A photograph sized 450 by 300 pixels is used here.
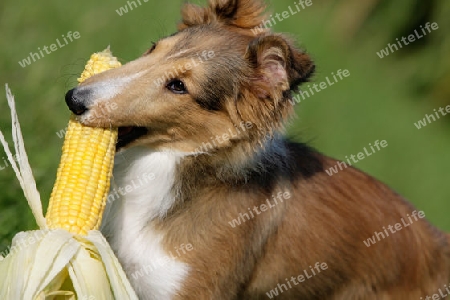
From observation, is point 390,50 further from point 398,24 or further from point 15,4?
point 15,4

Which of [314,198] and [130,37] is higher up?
[130,37]

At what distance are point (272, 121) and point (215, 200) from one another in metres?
0.63

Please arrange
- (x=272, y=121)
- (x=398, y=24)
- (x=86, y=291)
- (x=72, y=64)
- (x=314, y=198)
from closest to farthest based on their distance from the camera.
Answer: (x=86, y=291)
(x=272, y=121)
(x=314, y=198)
(x=72, y=64)
(x=398, y=24)

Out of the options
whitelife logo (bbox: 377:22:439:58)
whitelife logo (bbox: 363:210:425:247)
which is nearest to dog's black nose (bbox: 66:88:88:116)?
whitelife logo (bbox: 363:210:425:247)

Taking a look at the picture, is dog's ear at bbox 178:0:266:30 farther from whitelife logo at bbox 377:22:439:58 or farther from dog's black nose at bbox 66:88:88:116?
whitelife logo at bbox 377:22:439:58

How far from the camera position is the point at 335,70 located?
9867 millimetres

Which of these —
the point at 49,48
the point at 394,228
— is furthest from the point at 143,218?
the point at 49,48

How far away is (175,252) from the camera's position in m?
4.60

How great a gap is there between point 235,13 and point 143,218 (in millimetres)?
1462

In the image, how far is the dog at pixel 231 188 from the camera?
448 cm

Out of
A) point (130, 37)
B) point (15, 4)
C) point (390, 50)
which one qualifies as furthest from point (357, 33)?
point (15, 4)

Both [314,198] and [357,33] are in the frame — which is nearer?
[314,198]

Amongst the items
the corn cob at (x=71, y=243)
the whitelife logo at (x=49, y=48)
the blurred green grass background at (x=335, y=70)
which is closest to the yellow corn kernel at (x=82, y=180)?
the corn cob at (x=71, y=243)

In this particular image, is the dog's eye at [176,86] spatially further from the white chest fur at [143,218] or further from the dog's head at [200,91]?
the white chest fur at [143,218]
